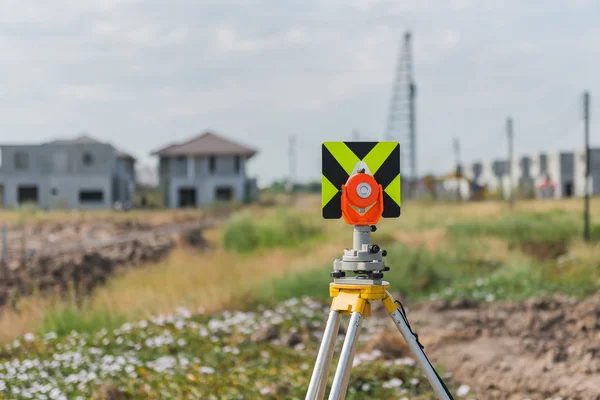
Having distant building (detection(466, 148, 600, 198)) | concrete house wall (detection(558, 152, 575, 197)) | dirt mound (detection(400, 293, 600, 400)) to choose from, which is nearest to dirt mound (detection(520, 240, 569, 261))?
dirt mound (detection(400, 293, 600, 400))

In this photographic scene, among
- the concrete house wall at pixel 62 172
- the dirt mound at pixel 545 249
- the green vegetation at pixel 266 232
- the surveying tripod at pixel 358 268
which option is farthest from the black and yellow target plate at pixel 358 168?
the concrete house wall at pixel 62 172

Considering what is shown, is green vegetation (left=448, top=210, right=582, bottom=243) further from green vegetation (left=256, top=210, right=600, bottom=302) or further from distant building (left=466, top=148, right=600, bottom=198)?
distant building (left=466, top=148, right=600, bottom=198)

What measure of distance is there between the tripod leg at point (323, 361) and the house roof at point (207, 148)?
44.8 meters

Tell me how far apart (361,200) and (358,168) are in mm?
181

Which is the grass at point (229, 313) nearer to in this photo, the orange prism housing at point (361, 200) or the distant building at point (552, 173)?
the orange prism housing at point (361, 200)

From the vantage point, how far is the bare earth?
17.3ft

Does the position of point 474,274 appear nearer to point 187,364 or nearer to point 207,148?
point 187,364

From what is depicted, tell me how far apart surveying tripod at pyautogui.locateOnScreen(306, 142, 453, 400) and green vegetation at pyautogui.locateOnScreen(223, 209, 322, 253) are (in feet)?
48.4

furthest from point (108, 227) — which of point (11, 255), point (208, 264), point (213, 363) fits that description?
point (213, 363)

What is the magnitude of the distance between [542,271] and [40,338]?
801 cm

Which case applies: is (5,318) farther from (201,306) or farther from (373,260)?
(373,260)

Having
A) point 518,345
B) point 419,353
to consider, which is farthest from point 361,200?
point 518,345

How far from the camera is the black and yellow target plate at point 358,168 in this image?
3.43 metres

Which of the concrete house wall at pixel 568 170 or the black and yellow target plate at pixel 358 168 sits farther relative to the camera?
the concrete house wall at pixel 568 170
